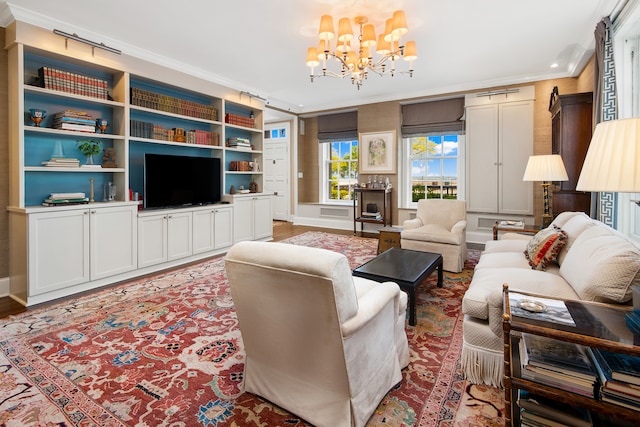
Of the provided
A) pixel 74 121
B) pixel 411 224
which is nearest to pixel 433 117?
pixel 411 224

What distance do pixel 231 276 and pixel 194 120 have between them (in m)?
4.03

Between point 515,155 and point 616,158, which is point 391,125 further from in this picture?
point 616,158

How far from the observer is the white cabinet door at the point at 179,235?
4402 mm

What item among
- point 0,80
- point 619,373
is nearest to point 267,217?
point 0,80

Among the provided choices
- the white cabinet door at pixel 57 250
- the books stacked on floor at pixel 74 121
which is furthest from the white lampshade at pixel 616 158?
the books stacked on floor at pixel 74 121

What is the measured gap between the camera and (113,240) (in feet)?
12.3

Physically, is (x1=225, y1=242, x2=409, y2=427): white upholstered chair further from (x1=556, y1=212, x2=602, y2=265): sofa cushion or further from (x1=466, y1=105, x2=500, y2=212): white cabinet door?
(x1=466, y1=105, x2=500, y2=212): white cabinet door

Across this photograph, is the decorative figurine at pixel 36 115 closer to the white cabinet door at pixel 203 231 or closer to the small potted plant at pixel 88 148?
the small potted plant at pixel 88 148

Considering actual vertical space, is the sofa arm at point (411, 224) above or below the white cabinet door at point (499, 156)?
below

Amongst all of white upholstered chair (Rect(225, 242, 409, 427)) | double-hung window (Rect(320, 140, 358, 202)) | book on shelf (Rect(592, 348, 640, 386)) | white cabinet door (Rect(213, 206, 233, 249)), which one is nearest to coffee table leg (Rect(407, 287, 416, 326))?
white upholstered chair (Rect(225, 242, 409, 427))

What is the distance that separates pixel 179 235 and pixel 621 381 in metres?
4.51

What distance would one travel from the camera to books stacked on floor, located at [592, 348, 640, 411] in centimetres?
118

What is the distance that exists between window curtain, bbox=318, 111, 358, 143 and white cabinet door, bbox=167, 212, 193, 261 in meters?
4.15

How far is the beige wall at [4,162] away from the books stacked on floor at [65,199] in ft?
1.10
